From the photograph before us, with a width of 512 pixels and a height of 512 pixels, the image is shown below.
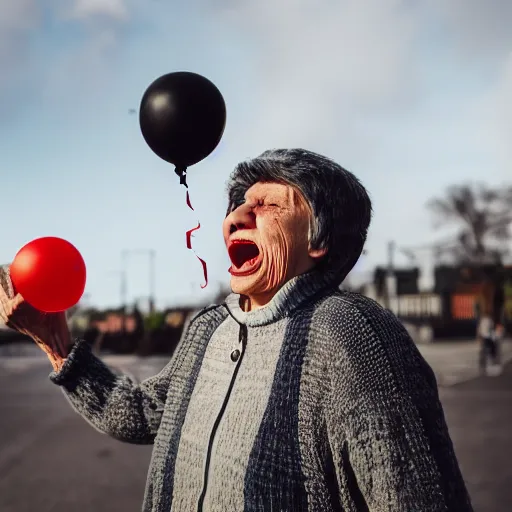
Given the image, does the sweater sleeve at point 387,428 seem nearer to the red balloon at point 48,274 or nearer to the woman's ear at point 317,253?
the woman's ear at point 317,253

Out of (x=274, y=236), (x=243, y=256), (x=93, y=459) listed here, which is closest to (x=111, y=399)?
(x=243, y=256)

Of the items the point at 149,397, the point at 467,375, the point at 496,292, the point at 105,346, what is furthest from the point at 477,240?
the point at 149,397

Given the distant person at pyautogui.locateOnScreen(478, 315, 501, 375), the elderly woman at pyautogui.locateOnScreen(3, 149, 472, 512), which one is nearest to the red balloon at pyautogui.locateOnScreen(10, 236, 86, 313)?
the elderly woman at pyautogui.locateOnScreen(3, 149, 472, 512)

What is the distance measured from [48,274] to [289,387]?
0.70 meters

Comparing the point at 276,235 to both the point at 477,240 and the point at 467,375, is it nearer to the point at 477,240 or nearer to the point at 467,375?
the point at 467,375

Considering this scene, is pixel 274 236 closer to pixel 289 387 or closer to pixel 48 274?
pixel 289 387

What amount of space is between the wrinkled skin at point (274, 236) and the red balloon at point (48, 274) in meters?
0.45

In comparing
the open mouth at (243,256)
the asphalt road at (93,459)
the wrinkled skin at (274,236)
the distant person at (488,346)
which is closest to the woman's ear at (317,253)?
the wrinkled skin at (274,236)

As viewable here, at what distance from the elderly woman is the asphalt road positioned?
158 inches

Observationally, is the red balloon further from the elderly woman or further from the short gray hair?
the short gray hair

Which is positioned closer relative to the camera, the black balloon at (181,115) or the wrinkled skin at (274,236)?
the wrinkled skin at (274,236)

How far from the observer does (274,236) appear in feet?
5.84

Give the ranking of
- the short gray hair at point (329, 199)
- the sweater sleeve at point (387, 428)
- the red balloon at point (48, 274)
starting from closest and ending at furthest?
the sweater sleeve at point (387, 428) → the short gray hair at point (329, 199) → the red balloon at point (48, 274)

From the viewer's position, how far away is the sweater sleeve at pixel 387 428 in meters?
1.47
